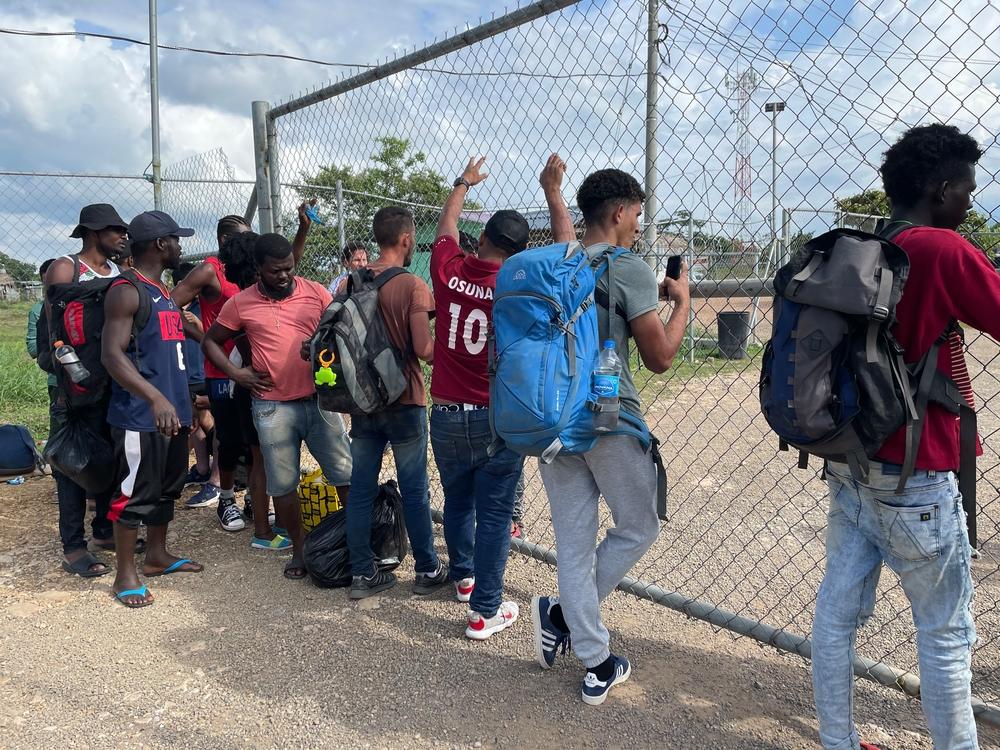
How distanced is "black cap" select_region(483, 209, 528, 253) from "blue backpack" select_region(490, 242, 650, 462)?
66 centimetres

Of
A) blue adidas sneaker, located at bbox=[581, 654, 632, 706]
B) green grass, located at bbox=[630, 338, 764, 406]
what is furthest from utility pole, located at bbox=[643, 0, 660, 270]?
green grass, located at bbox=[630, 338, 764, 406]

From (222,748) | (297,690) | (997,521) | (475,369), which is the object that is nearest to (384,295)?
(475,369)

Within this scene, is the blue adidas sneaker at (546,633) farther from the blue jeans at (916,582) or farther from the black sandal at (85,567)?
the black sandal at (85,567)

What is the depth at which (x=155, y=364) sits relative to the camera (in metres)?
3.85

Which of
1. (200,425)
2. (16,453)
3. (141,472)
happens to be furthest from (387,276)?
(16,453)

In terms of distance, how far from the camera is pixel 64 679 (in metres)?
3.18

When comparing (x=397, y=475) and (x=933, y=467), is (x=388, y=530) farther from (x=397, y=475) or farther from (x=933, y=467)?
(x=933, y=467)

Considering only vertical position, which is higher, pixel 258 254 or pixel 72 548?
pixel 258 254

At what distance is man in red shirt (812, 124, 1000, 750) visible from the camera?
6.50 feet

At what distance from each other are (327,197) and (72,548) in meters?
5.34

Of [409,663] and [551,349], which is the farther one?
[409,663]

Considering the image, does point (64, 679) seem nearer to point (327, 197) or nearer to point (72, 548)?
point (72, 548)

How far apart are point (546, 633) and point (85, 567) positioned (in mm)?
2822

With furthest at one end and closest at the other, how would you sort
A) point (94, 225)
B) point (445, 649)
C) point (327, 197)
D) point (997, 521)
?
point (327, 197) < point (997, 521) < point (94, 225) < point (445, 649)
